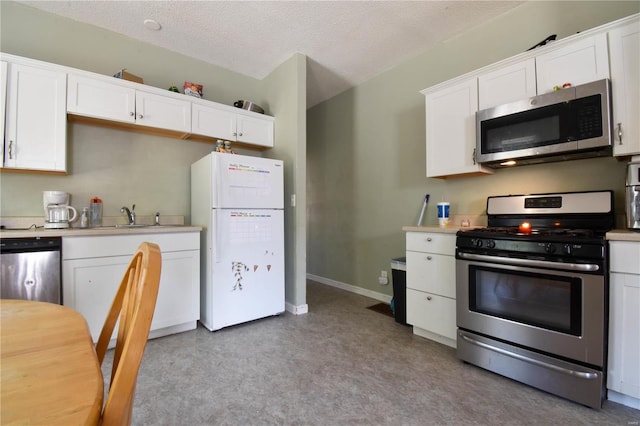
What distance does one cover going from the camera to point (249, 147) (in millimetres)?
3469

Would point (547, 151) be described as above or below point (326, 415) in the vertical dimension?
above

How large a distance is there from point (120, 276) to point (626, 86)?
3.64 meters

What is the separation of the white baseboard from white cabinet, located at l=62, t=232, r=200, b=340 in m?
2.00

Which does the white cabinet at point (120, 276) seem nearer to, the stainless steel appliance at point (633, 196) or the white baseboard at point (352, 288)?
the white baseboard at point (352, 288)

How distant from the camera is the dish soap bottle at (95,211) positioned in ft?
8.37

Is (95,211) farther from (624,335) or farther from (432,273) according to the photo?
(624,335)

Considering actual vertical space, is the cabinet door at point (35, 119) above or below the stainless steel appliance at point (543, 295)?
above

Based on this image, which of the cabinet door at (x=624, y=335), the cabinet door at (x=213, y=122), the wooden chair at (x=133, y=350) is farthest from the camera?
the cabinet door at (x=213, y=122)

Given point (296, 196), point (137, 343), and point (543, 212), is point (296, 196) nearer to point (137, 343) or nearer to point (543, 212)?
point (543, 212)

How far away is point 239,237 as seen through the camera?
2.65 metres

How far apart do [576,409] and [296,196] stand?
254 cm

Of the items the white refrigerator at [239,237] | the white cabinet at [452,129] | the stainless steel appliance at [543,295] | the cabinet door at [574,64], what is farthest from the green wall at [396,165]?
the white refrigerator at [239,237]

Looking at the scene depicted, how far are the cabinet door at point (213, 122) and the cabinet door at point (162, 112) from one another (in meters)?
0.07

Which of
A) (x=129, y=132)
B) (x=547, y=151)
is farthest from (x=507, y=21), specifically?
(x=129, y=132)
